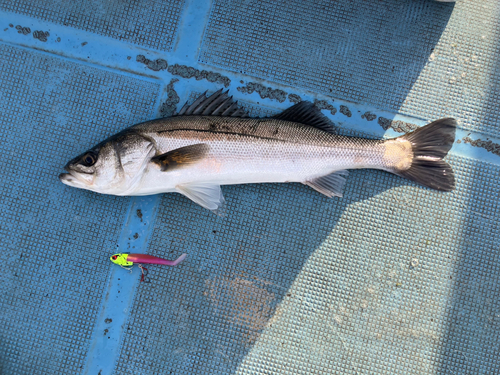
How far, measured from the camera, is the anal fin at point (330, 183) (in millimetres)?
2994

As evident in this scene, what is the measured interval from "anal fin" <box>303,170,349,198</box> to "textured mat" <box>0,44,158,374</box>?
5.15 feet

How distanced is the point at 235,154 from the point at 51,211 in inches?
66.0

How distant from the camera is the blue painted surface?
3057mm

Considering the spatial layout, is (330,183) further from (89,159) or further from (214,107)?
(89,159)

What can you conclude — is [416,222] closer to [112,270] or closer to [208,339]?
[208,339]

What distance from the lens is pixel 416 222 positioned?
Answer: 317cm

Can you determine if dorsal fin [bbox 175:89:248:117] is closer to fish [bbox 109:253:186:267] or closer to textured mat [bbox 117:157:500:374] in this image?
textured mat [bbox 117:157:500:374]

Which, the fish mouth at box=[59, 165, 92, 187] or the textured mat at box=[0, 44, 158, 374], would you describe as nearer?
the fish mouth at box=[59, 165, 92, 187]

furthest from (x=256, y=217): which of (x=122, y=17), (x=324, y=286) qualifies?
(x=122, y=17)

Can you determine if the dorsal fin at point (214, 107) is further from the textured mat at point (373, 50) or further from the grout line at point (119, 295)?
the grout line at point (119, 295)

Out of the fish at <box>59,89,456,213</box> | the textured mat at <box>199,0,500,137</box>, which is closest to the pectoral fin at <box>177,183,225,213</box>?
the fish at <box>59,89,456,213</box>

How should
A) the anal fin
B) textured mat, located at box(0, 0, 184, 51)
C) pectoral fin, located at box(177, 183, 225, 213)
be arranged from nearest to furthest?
pectoral fin, located at box(177, 183, 225, 213) → the anal fin → textured mat, located at box(0, 0, 184, 51)

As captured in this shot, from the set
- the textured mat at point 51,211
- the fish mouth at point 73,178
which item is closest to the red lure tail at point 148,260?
the textured mat at point 51,211

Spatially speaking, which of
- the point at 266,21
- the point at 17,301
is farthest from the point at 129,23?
the point at 17,301
